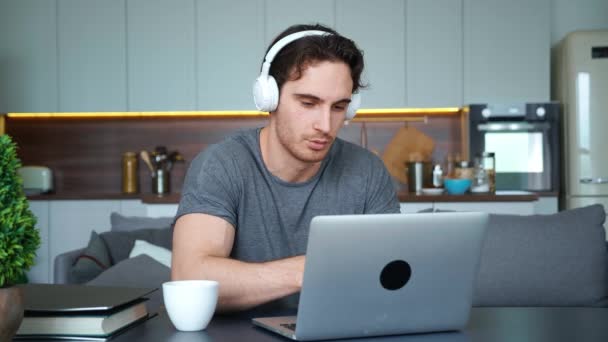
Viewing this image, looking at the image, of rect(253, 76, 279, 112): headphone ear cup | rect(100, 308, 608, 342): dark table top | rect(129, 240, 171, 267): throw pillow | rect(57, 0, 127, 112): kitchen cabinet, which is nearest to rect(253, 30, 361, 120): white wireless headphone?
rect(253, 76, 279, 112): headphone ear cup

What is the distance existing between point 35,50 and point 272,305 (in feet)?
13.6

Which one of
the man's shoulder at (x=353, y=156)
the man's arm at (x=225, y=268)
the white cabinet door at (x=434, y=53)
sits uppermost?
the white cabinet door at (x=434, y=53)

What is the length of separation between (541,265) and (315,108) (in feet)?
2.91

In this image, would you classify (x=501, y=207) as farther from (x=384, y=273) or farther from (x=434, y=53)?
(x=384, y=273)

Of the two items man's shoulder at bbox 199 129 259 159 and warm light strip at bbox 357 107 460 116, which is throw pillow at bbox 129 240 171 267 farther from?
warm light strip at bbox 357 107 460 116

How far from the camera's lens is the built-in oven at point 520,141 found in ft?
16.5

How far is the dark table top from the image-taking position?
1229 millimetres

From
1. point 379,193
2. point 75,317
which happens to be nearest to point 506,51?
point 379,193

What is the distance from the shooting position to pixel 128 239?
8.96ft

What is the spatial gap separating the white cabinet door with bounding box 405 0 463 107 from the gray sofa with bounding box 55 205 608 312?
2.97 meters

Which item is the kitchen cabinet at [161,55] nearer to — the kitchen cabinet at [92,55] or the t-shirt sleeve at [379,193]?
the kitchen cabinet at [92,55]

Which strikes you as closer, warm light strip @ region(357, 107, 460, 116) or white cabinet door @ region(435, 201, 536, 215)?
white cabinet door @ region(435, 201, 536, 215)

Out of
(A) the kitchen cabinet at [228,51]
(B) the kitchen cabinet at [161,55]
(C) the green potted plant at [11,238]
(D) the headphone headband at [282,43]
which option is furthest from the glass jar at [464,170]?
(C) the green potted plant at [11,238]

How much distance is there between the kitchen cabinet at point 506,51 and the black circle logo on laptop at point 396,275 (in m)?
4.09
